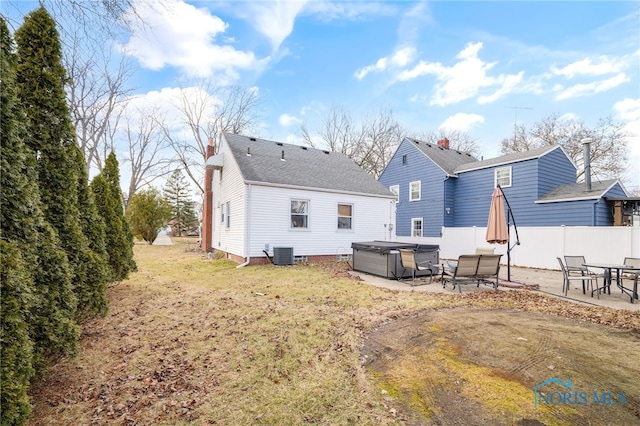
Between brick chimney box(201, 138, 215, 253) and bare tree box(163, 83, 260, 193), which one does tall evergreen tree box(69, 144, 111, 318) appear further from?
bare tree box(163, 83, 260, 193)

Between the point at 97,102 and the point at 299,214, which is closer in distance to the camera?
the point at 299,214

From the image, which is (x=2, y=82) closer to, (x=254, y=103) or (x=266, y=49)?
(x=266, y=49)

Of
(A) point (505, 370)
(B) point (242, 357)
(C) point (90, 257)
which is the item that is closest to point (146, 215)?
(C) point (90, 257)

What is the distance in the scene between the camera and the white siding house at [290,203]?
11898 millimetres

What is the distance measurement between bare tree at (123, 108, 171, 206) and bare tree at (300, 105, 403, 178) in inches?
541

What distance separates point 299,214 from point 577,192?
43.6 ft

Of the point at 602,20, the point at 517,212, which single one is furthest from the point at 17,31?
the point at 517,212

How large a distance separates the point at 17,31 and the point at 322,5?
24.3 ft

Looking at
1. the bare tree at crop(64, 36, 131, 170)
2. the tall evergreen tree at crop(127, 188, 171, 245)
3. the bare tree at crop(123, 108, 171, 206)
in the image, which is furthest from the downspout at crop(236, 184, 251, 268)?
the bare tree at crop(123, 108, 171, 206)

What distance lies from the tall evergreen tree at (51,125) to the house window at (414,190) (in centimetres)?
1914

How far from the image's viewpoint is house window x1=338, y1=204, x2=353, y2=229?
13.9 m

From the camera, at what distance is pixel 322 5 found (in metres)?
8.57

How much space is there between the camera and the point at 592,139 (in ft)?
73.3

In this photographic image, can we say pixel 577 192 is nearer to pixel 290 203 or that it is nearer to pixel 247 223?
pixel 290 203
